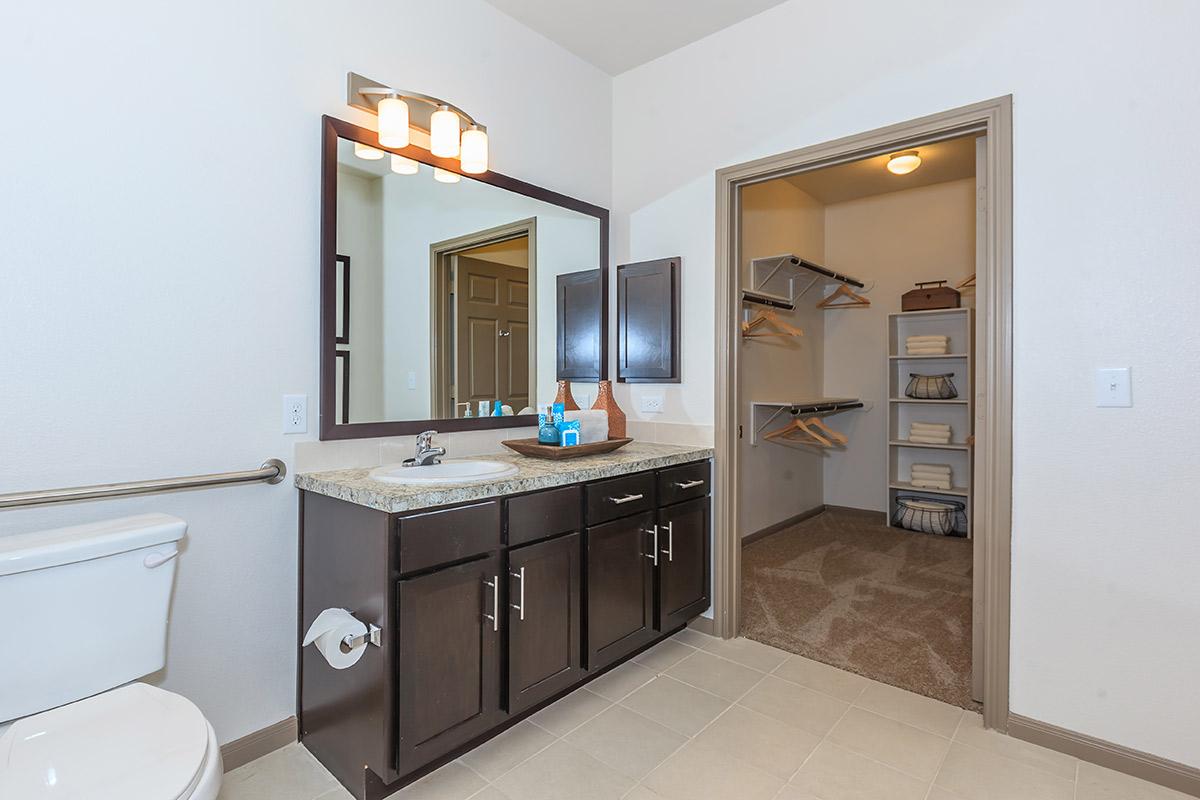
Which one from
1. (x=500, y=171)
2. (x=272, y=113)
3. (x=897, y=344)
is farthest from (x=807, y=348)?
(x=272, y=113)

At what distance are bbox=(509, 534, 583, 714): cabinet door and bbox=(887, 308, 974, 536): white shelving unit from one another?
3634 millimetres

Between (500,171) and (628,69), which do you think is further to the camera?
(628,69)

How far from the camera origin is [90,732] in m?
1.22

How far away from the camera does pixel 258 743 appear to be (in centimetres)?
188

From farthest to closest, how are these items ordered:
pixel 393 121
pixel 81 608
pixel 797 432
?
pixel 797 432 < pixel 393 121 < pixel 81 608

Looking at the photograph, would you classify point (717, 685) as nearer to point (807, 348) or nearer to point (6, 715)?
point (6, 715)

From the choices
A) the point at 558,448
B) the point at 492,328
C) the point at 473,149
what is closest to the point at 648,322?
the point at 492,328

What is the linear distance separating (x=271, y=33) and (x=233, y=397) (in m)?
1.12

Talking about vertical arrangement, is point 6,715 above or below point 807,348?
below

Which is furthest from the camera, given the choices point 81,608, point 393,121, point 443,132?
point 443,132

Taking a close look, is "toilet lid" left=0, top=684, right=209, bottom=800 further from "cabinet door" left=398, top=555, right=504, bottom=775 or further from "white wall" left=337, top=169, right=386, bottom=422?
"white wall" left=337, top=169, right=386, bottom=422

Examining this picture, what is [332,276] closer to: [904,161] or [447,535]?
[447,535]

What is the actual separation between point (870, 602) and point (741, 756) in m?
1.61

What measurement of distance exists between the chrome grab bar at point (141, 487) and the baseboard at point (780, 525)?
3.24 m
